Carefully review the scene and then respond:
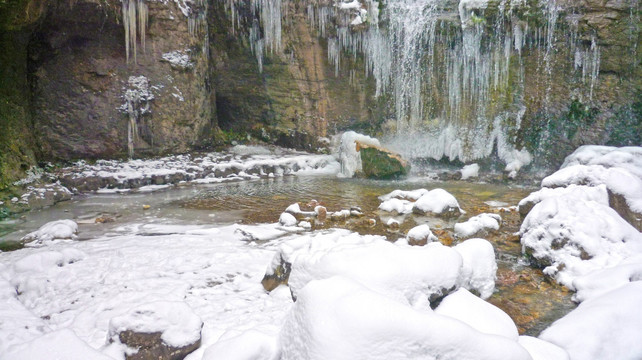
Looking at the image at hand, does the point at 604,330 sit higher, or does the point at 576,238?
the point at 576,238

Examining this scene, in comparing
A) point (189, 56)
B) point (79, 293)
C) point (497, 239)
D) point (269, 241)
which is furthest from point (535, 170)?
point (79, 293)

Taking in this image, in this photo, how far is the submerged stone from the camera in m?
10.9

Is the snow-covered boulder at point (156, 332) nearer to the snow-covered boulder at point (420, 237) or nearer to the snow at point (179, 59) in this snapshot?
the snow-covered boulder at point (420, 237)

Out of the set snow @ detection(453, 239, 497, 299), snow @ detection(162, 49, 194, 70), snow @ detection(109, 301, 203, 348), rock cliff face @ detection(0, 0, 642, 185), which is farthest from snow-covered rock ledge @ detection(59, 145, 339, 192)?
snow @ detection(453, 239, 497, 299)

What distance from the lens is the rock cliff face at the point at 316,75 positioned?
9281 mm

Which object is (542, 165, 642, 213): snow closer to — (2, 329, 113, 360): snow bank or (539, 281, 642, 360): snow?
(539, 281, 642, 360): snow

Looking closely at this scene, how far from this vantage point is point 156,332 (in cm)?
254

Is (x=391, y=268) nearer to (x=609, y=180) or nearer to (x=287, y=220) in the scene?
(x=287, y=220)

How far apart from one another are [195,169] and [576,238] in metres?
8.70

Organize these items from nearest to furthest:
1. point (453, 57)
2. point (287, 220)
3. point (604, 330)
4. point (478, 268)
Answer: point (604, 330) < point (478, 268) < point (287, 220) < point (453, 57)

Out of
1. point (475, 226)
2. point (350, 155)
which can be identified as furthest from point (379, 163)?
point (475, 226)

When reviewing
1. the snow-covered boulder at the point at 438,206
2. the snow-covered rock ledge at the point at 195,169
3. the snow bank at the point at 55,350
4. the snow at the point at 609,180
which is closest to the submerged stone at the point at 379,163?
the snow-covered rock ledge at the point at 195,169

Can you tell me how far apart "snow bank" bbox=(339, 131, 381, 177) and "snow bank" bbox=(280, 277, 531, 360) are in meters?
8.84

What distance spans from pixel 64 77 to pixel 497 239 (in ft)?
33.8
